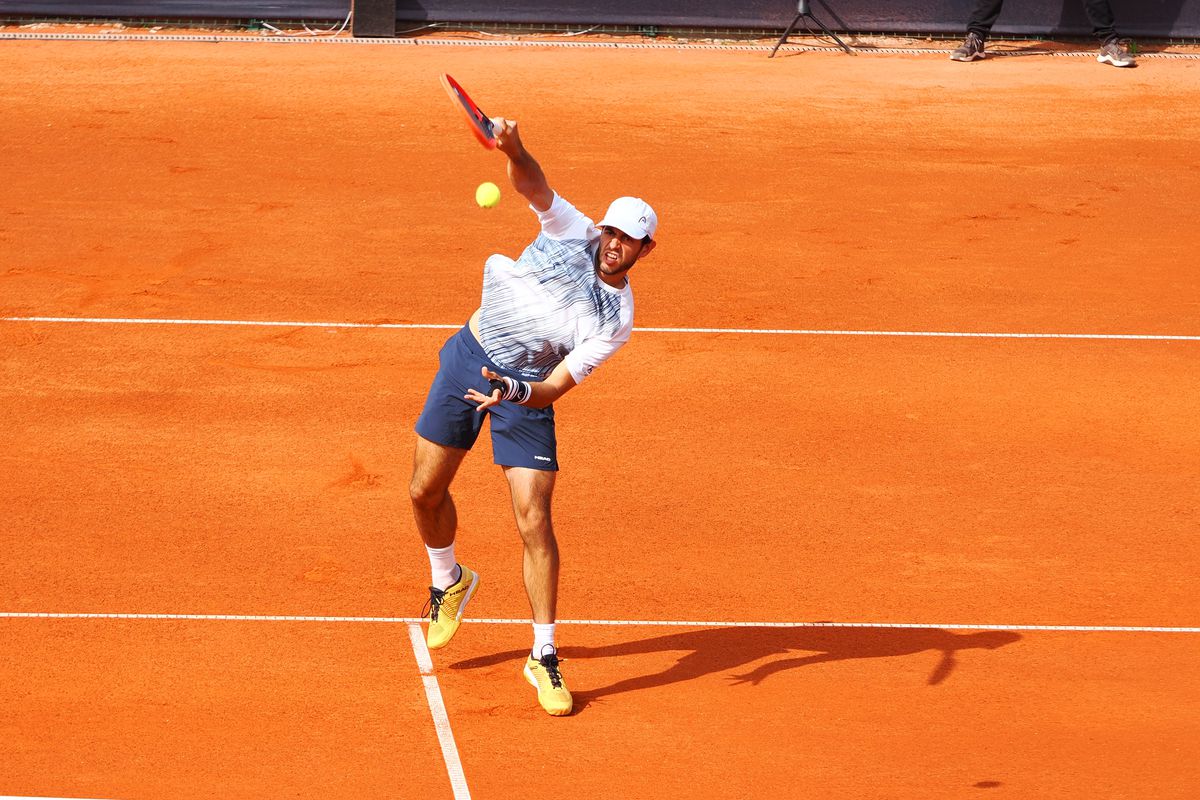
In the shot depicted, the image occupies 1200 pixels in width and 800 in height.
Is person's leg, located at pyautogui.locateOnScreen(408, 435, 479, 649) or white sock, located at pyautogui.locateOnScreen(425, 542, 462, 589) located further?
white sock, located at pyautogui.locateOnScreen(425, 542, 462, 589)

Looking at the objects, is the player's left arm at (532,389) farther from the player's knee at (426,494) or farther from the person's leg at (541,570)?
the player's knee at (426,494)

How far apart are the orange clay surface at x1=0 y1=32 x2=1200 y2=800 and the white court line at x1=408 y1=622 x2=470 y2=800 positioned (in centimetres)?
6

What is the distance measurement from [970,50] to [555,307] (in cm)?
1399

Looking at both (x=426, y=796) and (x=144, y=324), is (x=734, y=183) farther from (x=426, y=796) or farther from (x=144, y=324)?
(x=426, y=796)

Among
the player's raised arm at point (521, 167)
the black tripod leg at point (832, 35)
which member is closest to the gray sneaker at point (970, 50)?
the black tripod leg at point (832, 35)

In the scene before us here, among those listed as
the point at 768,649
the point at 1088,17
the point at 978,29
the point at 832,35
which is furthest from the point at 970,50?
the point at 768,649

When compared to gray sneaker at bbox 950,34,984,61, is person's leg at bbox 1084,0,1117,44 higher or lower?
higher

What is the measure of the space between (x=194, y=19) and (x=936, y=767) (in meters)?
16.3

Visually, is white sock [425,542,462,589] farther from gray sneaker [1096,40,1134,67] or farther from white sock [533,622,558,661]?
gray sneaker [1096,40,1134,67]

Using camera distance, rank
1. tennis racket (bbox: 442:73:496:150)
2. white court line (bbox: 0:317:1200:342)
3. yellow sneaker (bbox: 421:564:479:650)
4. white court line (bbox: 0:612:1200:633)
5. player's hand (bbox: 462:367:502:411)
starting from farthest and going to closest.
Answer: white court line (bbox: 0:317:1200:342), white court line (bbox: 0:612:1200:633), yellow sneaker (bbox: 421:564:479:650), tennis racket (bbox: 442:73:496:150), player's hand (bbox: 462:367:502:411)

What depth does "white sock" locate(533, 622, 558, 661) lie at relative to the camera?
659 cm

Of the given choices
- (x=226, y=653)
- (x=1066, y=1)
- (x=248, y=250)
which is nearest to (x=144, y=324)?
(x=248, y=250)

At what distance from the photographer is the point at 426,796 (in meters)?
5.97

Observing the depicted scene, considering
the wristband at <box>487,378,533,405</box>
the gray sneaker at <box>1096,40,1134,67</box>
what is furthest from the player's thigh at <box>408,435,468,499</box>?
the gray sneaker at <box>1096,40,1134,67</box>
